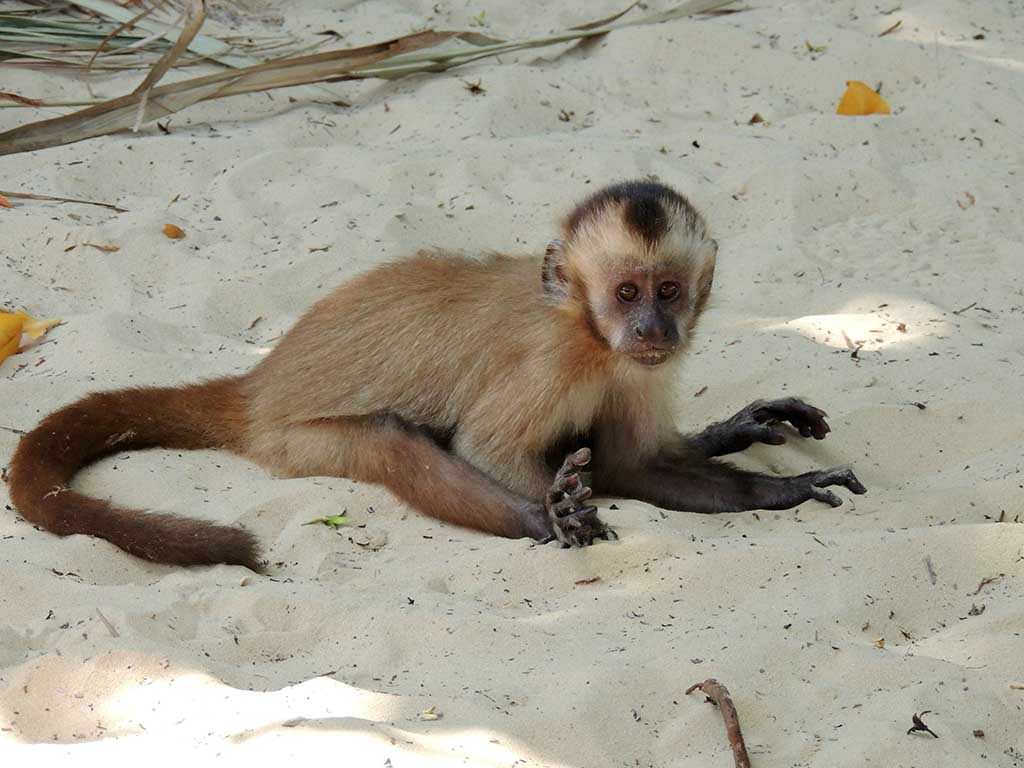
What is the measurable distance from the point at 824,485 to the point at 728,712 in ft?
5.56

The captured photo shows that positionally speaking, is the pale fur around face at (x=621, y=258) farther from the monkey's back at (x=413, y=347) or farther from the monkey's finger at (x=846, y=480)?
the monkey's finger at (x=846, y=480)

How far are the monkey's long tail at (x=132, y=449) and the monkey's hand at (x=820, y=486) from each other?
179cm

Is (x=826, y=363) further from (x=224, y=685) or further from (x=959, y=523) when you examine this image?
(x=224, y=685)

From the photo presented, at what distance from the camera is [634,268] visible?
178 inches

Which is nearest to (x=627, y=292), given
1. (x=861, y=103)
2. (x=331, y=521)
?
(x=331, y=521)

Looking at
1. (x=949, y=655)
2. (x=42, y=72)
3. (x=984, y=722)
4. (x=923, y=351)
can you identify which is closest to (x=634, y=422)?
(x=923, y=351)

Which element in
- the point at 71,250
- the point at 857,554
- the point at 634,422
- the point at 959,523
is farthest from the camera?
the point at 71,250

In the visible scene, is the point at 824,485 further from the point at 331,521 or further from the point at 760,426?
the point at 331,521

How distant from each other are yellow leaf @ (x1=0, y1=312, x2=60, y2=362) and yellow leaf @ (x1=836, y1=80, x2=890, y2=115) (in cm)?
405

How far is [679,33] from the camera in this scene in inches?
302

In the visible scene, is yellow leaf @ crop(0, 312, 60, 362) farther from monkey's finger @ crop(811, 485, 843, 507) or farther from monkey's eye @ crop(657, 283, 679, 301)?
monkey's finger @ crop(811, 485, 843, 507)

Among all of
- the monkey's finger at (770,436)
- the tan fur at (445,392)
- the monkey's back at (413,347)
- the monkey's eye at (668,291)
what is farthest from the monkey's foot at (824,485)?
the monkey's back at (413,347)

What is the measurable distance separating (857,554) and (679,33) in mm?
4515

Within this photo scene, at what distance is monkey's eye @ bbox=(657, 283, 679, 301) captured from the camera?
179 inches
